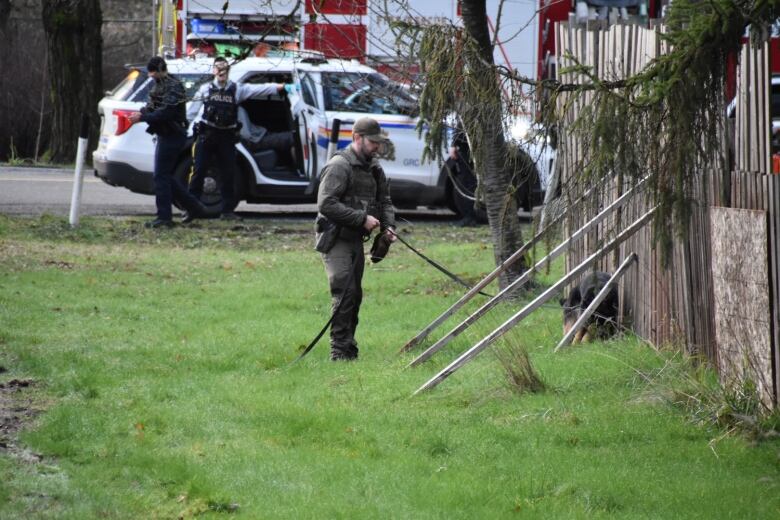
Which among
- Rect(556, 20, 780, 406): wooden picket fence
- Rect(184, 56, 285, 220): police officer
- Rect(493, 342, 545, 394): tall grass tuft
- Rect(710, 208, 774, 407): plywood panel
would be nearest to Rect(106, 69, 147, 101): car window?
Rect(184, 56, 285, 220): police officer

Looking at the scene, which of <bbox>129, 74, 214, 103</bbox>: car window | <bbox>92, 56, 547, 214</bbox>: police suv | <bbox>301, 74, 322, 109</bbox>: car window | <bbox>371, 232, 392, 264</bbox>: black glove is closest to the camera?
<bbox>371, 232, 392, 264</bbox>: black glove

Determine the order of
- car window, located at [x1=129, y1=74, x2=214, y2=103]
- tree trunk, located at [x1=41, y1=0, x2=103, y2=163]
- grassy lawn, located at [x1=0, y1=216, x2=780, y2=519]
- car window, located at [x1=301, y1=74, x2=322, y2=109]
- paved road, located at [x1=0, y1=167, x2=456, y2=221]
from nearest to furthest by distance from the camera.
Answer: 1. grassy lawn, located at [x1=0, y1=216, x2=780, y2=519]
2. car window, located at [x1=129, y1=74, x2=214, y2=103]
3. car window, located at [x1=301, y1=74, x2=322, y2=109]
4. paved road, located at [x1=0, y1=167, x2=456, y2=221]
5. tree trunk, located at [x1=41, y1=0, x2=103, y2=163]

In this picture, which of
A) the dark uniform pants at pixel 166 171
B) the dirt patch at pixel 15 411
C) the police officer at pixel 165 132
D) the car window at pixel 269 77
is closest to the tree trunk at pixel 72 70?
the car window at pixel 269 77

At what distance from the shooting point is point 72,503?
18.4 ft

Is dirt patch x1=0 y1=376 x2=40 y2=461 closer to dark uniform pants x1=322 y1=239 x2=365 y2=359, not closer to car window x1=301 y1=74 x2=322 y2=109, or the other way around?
dark uniform pants x1=322 y1=239 x2=365 y2=359

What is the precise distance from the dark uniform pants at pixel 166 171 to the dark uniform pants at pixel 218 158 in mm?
237

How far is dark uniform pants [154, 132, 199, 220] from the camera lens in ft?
50.2

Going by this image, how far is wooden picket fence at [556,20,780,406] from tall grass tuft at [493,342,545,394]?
910 millimetres

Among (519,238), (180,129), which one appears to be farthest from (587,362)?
(180,129)

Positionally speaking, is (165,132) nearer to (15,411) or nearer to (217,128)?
(217,128)

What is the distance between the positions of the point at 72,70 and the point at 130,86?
1146cm

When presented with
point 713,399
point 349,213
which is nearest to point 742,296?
point 713,399

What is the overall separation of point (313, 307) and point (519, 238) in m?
1.83

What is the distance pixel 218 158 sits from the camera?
52.5ft
